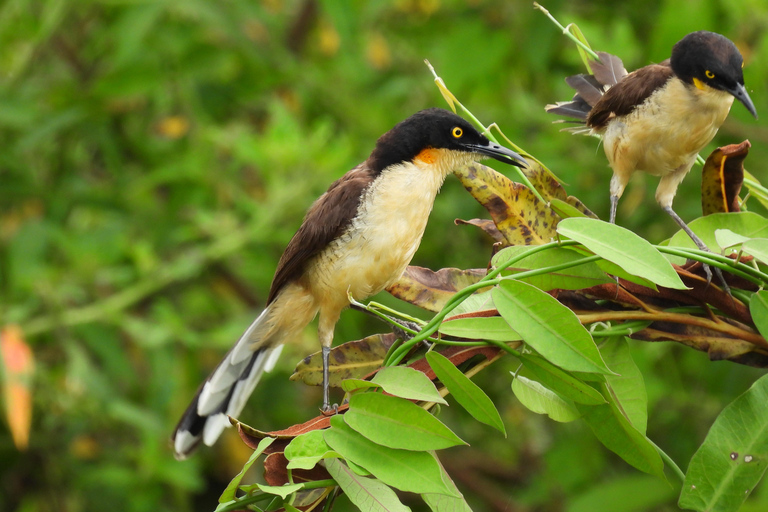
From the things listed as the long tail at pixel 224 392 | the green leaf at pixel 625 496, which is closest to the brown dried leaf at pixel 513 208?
the long tail at pixel 224 392

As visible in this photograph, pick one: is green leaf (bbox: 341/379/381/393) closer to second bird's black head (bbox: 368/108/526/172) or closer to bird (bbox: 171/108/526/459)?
bird (bbox: 171/108/526/459)

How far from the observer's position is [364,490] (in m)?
1.48

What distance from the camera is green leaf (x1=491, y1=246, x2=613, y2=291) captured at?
1540 millimetres

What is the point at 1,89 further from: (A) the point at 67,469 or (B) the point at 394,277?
(B) the point at 394,277

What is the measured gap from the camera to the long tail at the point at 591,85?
8.32 feet

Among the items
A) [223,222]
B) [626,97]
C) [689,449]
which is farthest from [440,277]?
[689,449]

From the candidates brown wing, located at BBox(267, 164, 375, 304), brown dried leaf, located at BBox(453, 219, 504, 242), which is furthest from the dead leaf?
brown dried leaf, located at BBox(453, 219, 504, 242)

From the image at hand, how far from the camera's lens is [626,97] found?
2.31 metres

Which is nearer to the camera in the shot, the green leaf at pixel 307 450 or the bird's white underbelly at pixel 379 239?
the green leaf at pixel 307 450

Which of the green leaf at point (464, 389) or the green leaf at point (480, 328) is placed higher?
the green leaf at point (480, 328)

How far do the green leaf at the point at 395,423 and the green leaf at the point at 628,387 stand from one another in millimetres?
378

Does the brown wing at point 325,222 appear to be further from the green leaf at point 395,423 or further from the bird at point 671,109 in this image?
the green leaf at point 395,423

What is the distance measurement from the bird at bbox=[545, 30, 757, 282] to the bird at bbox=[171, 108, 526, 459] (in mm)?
319

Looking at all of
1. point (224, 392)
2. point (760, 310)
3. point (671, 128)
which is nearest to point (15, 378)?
point (224, 392)
